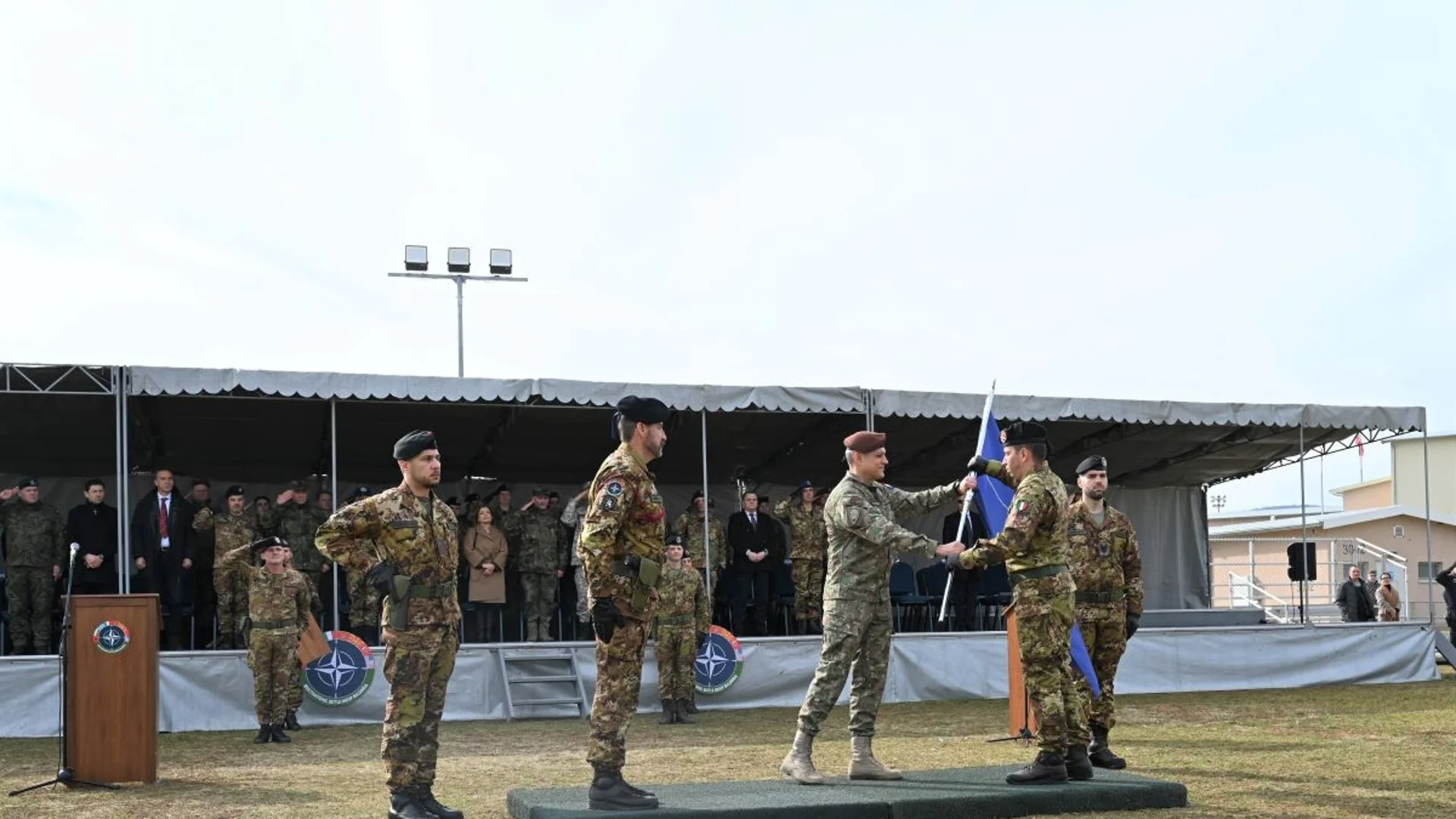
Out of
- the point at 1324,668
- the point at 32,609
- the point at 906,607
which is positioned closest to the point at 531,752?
the point at 32,609

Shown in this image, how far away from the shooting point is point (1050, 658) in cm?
749

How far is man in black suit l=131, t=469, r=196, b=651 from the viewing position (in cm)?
1402

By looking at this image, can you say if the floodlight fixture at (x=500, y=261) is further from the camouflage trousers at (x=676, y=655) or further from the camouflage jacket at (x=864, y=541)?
the camouflage jacket at (x=864, y=541)

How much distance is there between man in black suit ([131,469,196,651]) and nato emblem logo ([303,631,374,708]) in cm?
170

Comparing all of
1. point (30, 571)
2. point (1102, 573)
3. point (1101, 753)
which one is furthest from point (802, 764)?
point (30, 571)

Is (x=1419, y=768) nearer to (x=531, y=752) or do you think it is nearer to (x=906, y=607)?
(x=531, y=752)

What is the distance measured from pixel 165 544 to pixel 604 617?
8.99 metres

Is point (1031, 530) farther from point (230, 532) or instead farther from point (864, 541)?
point (230, 532)

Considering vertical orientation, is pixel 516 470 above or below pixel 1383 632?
above

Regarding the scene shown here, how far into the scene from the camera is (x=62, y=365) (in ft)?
41.2

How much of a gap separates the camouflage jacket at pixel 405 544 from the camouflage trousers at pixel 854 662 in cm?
187

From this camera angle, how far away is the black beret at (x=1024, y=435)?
25.2ft

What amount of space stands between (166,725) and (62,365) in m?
3.24

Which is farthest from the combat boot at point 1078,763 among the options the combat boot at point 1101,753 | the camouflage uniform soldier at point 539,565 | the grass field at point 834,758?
the camouflage uniform soldier at point 539,565
